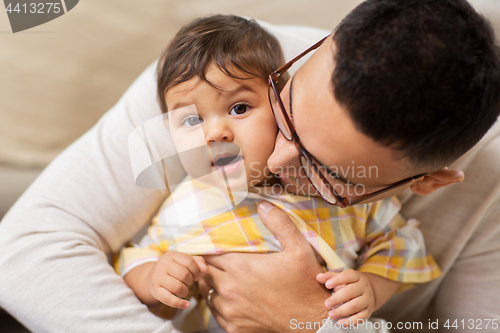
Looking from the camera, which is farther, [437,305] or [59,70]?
[59,70]

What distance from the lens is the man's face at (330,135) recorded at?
1.86 feet

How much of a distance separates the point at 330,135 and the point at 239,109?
0.28 metres

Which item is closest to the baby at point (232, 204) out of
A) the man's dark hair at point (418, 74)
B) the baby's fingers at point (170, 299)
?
the baby's fingers at point (170, 299)

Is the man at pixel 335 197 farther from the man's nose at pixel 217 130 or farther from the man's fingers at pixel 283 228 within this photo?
the man's nose at pixel 217 130

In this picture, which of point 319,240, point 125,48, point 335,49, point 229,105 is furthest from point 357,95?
point 125,48

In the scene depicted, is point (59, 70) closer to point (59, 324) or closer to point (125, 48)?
point (125, 48)

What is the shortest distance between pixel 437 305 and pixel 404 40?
34.7 inches

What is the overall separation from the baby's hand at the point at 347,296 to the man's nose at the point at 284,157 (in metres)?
0.29

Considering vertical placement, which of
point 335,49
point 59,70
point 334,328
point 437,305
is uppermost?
point 335,49

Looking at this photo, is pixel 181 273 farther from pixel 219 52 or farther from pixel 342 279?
pixel 219 52

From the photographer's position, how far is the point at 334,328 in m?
0.78

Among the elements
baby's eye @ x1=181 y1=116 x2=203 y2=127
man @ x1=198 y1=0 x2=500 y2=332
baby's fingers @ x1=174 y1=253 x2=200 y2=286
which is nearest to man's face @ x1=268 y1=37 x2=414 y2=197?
man @ x1=198 y1=0 x2=500 y2=332

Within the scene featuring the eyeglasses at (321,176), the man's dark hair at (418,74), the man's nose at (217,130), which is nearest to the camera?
the man's dark hair at (418,74)

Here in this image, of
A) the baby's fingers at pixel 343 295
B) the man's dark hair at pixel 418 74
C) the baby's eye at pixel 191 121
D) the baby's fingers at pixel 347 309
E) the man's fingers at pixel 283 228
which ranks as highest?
the man's dark hair at pixel 418 74
